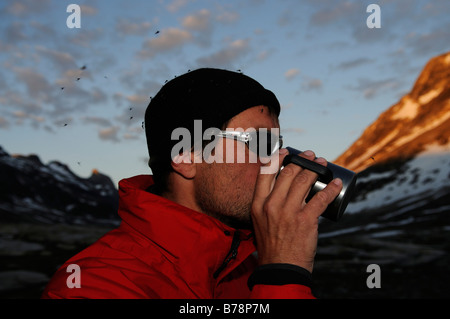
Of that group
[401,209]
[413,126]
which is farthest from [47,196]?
[413,126]

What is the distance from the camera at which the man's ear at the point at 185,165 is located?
2.81 metres

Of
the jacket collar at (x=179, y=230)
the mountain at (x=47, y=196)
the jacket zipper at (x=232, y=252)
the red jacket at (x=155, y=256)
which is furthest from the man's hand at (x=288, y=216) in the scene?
the mountain at (x=47, y=196)

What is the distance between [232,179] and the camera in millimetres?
2709

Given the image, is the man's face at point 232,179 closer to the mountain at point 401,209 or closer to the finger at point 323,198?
the finger at point 323,198

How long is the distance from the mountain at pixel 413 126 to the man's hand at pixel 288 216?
75.0m

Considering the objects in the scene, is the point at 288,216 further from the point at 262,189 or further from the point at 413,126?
the point at 413,126

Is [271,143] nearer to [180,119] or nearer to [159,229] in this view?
[180,119]

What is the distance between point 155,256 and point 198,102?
1.18m

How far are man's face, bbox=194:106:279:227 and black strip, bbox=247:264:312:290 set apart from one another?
0.76 metres

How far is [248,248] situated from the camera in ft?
8.69

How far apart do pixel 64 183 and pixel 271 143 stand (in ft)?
385
